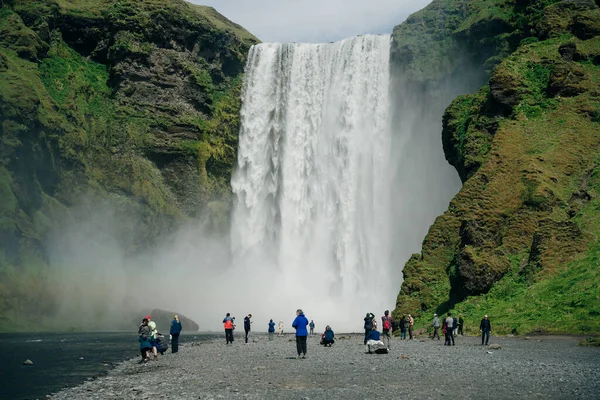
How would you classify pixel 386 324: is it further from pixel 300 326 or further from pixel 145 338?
pixel 145 338

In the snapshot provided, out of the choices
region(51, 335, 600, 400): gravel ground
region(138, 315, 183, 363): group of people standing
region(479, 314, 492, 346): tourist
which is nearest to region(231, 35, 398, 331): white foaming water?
region(479, 314, 492, 346): tourist

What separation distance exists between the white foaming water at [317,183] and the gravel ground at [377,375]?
34168mm

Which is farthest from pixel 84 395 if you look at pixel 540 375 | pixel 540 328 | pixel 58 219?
pixel 58 219

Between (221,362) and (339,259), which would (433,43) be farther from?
(221,362)

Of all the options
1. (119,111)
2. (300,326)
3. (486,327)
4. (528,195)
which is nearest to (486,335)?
(486,327)

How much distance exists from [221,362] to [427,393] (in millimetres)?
12768

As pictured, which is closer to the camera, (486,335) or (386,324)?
(486,335)

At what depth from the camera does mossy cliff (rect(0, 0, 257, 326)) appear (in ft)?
227

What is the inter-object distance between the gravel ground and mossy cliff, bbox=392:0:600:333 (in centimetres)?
561

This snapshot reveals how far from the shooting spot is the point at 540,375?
17062mm

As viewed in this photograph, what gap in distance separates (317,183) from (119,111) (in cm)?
2748

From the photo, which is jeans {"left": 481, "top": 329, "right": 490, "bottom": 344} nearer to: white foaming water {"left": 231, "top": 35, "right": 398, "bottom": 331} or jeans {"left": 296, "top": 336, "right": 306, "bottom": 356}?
jeans {"left": 296, "top": 336, "right": 306, "bottom": 356}

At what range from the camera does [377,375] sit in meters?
18.4

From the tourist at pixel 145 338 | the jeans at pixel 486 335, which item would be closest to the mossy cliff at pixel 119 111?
the tourist at pixel 145 338
